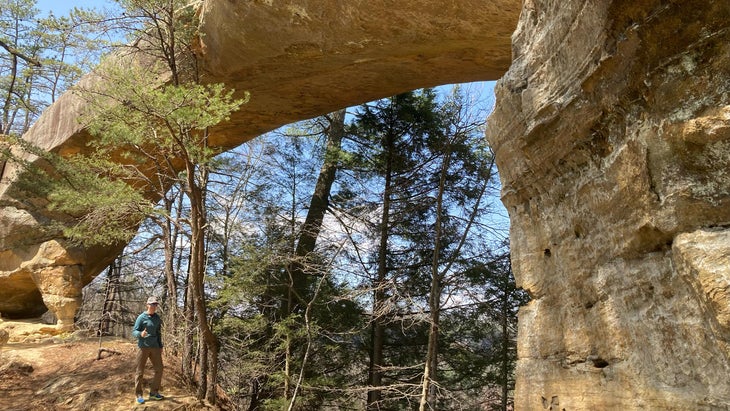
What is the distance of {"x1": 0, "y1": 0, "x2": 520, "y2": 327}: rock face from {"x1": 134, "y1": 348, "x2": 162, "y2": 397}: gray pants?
4.99m

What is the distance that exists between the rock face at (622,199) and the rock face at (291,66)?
12.3 ft

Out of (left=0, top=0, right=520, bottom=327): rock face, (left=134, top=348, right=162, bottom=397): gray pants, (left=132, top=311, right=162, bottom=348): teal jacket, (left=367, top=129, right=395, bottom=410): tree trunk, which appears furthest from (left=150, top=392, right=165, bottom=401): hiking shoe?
(left=0, top=0, right=520, bottom=327): rock face

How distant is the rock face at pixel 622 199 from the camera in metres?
2.48

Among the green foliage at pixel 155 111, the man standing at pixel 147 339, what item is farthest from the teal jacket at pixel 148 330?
the green foliage at pixel 155 111

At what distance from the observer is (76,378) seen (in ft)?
30.5

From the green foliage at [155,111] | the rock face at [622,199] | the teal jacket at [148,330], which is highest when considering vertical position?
the green foliage at [155,111]

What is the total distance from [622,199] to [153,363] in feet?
24.5

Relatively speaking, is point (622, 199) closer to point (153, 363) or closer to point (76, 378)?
point (153, 363)

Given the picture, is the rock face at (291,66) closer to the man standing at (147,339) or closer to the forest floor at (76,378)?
the forest floor at (76,378)

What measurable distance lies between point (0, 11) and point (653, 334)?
15.7 meters

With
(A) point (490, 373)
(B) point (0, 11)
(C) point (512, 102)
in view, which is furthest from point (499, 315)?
(B) point (0, 11)

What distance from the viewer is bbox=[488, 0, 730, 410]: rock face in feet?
8.15

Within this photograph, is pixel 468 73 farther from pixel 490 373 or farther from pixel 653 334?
pixel 653 334

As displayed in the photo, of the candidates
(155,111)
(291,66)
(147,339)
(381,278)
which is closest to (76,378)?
(147,339)
